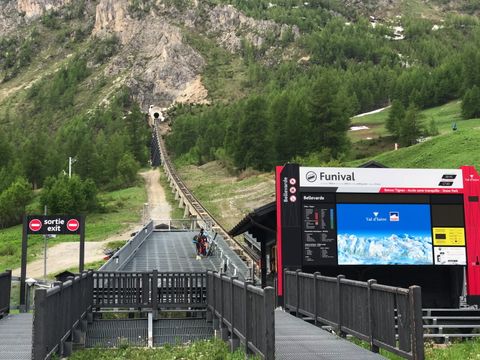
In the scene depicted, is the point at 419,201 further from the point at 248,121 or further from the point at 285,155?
the point at 248,121

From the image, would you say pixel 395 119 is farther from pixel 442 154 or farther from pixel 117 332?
pixel 117 332

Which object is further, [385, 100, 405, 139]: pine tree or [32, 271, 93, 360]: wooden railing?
[385, 100, 405, 139]: pine tree

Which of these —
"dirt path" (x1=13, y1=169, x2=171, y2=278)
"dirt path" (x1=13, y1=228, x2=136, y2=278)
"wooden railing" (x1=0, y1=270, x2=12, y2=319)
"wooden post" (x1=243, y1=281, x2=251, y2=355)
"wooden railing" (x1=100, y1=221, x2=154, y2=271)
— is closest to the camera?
"wooden post" (x1=243, y1=281, x2=251, y2=355)

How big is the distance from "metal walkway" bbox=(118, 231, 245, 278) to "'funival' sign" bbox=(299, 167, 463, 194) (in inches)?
323

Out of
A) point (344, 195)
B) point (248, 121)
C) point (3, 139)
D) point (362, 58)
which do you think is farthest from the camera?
point (362, 58)

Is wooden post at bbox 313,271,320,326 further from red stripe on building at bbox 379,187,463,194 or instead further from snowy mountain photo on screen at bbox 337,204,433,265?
red stripe on building at bbox 379,187,463,194

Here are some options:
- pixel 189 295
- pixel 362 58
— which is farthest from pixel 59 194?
pixel 362 58

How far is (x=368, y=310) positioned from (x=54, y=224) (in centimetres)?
1286

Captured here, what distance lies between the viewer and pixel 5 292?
16.0 m

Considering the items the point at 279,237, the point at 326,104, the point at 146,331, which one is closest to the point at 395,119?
the point at 326,104

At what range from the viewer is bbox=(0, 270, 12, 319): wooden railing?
51.2ft

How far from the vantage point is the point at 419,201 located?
18234 millimetres

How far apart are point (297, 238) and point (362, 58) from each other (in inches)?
7118

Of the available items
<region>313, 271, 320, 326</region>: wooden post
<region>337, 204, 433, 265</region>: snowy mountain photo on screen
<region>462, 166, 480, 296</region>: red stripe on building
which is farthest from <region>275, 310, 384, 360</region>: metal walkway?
<region>462, 166, 480, 296</region>: red stripe on building
